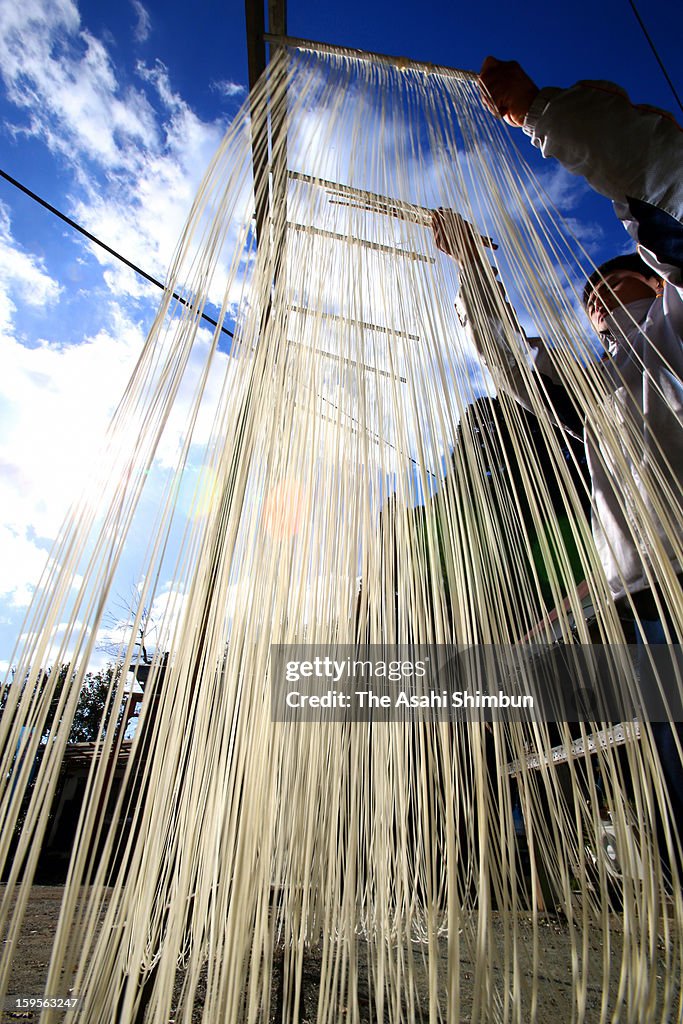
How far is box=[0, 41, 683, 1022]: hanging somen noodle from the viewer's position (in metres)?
0.33

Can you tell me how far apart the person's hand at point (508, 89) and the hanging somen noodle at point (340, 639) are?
13 cm

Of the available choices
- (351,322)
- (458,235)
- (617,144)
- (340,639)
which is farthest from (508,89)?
(340,639)

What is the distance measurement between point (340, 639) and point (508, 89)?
93cm

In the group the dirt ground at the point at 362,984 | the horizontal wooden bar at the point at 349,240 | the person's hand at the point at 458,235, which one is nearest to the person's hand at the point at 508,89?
the person's hand at the point at 458,235

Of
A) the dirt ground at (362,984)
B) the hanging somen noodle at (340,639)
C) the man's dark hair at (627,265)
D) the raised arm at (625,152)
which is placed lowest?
the dirt ground at (362,984)

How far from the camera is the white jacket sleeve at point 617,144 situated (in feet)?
2.19

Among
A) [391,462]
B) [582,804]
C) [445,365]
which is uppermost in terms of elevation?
[445,365]

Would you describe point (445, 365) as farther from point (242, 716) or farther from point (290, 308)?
point (242, 716)

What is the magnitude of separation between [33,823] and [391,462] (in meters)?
0.44

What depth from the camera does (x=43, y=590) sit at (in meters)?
0.49

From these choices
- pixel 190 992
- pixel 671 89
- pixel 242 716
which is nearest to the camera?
pixel 190 992

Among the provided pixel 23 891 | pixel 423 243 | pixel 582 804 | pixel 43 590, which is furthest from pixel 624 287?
pixel 23 891

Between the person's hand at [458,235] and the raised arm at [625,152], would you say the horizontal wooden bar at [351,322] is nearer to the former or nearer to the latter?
the person's hand at [458,235]

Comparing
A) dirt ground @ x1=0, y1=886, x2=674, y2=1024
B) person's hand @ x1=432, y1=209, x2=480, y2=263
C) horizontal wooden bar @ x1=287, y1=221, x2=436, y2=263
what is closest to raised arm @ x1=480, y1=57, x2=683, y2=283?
person's hand @ x1=432, y1=209, x2=480, y2=263
